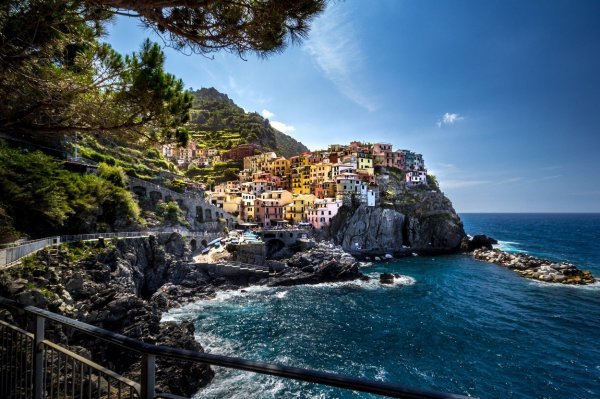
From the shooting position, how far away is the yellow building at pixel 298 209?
69.7 metres

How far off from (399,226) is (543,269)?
27536 millimetres

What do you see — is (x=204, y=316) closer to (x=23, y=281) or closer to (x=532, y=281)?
(x=23, y=281)

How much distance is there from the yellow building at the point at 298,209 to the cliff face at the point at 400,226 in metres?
6.95

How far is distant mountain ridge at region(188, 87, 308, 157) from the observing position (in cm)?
12738

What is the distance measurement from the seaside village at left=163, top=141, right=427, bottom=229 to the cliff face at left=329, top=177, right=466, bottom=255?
11.4 feet

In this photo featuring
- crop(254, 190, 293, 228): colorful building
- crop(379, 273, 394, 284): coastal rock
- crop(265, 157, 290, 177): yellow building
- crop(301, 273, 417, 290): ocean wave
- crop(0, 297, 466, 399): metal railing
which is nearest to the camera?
crop(0, 297, 466, 399): metal railing

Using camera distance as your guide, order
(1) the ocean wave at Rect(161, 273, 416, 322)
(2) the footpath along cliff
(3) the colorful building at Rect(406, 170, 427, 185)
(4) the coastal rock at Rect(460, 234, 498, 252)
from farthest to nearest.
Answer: (3) the colorful building at Rect(406, 170, 427, 185) < (4) the coastal rock at Rect(460, 234, 498, 252) < (2) the footpath along cliff < (1) the ocean wave at Rect(161, 273, 416, 322)

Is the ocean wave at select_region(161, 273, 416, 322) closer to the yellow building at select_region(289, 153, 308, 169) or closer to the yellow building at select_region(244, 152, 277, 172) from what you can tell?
the yellow building at select_region(289, 153, 308, 169)

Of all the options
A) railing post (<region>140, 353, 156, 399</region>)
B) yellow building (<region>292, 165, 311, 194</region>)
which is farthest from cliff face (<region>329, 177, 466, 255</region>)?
railing post (<region>140, 353, 156, 399</region>)

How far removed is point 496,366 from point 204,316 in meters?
24.7

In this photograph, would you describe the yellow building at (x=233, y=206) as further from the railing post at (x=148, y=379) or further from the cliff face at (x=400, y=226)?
the railing post at (x=148, y=379)

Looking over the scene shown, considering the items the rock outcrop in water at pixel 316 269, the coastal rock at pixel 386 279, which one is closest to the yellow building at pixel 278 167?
the rock outcrop in water at pixel 316 269

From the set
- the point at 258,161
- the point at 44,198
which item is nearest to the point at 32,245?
the point at 44,198

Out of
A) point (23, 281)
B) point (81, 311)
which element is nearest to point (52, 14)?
point (23, 281)
